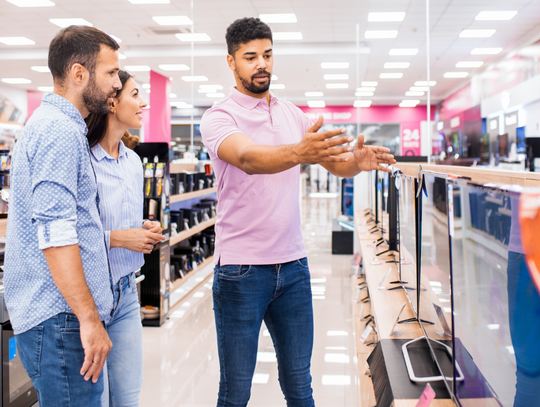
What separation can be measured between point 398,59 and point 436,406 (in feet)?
39.6

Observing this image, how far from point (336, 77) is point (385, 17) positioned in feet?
18.5

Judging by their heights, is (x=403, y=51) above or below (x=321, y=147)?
above

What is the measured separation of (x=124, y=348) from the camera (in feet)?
5.26

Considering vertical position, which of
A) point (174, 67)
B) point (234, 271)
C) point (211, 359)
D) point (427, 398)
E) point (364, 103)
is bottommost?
point (211, 359)

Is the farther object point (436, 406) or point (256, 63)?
point (256, 63)

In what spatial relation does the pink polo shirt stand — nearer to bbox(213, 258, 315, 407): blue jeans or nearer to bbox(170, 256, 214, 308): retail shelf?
bbox(213, 258, 315, 407): blue jeans

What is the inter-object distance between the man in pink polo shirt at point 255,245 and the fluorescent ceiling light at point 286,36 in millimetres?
8534

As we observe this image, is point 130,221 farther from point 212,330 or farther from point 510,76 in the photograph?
point 510,76

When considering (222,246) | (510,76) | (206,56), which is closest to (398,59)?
(510,76)

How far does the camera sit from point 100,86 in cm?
130

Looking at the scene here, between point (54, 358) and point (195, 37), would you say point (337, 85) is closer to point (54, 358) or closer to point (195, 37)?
point (195, 37)

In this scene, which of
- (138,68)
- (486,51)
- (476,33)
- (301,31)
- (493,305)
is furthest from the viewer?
(138,68)

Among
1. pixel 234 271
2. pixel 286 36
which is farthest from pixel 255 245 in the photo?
pixel 286 36

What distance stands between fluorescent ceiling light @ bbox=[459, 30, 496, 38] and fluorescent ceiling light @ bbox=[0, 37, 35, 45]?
945cm
